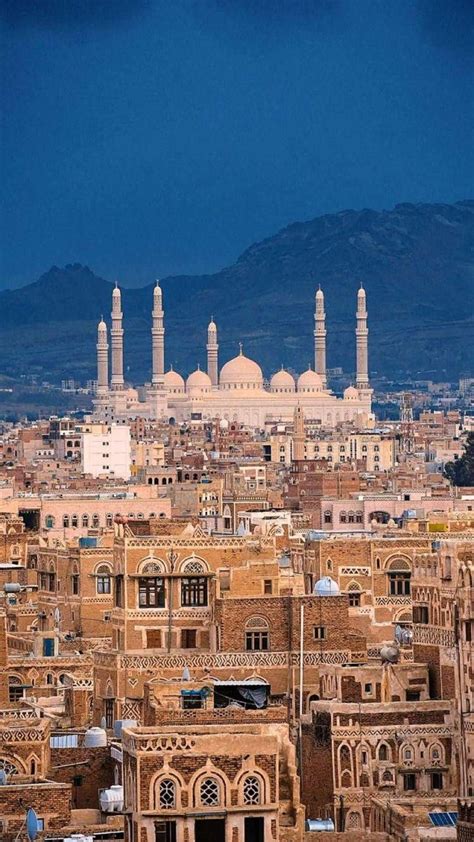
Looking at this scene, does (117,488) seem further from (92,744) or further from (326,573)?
(92,744)

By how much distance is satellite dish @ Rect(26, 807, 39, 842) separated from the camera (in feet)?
68.7

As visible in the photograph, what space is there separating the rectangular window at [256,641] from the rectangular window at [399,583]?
5.66 m

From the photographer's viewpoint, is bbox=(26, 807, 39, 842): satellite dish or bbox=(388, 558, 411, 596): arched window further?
bbox=(388, 558, 411, 596): arched window

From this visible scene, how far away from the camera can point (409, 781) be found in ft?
87.0

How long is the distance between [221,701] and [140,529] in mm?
11551

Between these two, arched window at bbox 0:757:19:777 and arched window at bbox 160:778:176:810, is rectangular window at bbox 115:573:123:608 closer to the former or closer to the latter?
arched window at bbox 0:757:19:777

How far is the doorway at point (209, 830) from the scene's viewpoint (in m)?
19.2

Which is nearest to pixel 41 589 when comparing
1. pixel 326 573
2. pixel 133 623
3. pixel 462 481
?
pixel 326 573

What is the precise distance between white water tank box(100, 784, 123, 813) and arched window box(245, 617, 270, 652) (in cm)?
685

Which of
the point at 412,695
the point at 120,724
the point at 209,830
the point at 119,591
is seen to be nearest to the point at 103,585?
the point at 119,591

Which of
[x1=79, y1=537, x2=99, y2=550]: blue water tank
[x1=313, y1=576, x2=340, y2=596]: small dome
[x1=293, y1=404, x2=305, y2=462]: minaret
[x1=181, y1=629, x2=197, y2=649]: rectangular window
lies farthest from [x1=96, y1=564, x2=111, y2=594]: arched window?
[x1=293, y1=404, x2=305, y2=462]: minaret

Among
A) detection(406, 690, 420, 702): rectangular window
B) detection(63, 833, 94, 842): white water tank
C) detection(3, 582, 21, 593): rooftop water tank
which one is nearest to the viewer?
detection(63, 833, 94, 842): white water tank

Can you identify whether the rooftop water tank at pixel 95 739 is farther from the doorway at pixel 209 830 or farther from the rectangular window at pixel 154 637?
the doorway at pixel 209 830

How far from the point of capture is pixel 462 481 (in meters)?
101
